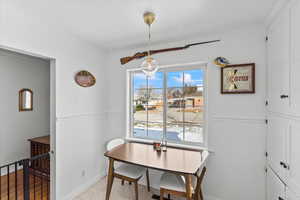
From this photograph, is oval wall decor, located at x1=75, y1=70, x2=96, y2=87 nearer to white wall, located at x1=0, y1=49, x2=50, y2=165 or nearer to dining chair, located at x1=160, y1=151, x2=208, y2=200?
white wall, located at x1=0, y1=49, x2=50, y2=165

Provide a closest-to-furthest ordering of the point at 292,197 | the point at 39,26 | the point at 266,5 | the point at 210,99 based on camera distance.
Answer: the point at 292,197
the point at 266,5
the point at 39,26
the point at 210,99

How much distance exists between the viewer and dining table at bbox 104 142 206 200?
157 centimetres

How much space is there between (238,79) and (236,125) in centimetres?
62

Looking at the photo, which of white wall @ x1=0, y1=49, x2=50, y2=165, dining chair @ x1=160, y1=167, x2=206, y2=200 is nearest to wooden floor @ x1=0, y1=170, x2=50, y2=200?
white wall @ x1=0, y1=49, x2=50, y2=165

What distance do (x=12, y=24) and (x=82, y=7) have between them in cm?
77

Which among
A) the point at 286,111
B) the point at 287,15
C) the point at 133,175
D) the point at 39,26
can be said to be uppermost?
the point at 39,26

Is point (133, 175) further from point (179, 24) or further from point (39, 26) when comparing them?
point (39, 26)

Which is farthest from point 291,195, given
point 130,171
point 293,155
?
point 130,171

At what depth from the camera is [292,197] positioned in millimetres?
1239

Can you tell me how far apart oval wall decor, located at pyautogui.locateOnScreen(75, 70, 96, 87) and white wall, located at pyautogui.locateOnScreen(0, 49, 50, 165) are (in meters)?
1.72

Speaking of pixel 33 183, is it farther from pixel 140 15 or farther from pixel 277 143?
pixel 277 143

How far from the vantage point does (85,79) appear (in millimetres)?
2484

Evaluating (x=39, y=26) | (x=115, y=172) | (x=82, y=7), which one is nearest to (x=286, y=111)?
(x=115, y=172)

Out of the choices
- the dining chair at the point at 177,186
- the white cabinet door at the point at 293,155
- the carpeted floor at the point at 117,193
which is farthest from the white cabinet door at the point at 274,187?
the carpeted floor at the point at 117,193
